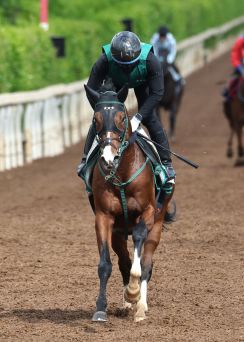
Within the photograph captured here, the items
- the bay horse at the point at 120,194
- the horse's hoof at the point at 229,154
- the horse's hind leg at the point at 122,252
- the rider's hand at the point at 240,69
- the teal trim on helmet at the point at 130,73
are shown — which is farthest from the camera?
the horse's hoof at the point at 229,154

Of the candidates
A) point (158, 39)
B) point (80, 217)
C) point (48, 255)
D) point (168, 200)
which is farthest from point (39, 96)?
point (168, 200)

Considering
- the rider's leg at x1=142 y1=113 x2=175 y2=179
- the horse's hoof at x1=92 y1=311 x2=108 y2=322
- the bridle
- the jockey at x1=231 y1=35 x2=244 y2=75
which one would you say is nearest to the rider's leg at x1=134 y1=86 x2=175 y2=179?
the rider's leg at x1=142 y1=113 x2=175 y2=179

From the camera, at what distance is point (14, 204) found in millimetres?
14141

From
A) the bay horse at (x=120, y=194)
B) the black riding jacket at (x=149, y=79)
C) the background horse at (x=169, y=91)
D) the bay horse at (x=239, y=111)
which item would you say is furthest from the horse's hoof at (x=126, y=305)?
the background horse at (x=169, y=91)

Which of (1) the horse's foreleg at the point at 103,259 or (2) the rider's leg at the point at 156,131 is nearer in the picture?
(1) the horse's foreleg at the point at 103,259

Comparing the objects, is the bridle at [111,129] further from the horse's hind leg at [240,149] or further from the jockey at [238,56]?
the jockey at [238,56]

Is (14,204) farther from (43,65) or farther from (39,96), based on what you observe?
(43,65)

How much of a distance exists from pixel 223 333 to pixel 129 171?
1308 millimetres

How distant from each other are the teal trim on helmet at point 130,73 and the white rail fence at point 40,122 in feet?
30.9

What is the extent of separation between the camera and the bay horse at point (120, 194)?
7355 millimetres

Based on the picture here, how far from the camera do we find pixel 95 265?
979cm

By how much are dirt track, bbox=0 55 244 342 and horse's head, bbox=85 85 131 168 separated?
113 centimetres

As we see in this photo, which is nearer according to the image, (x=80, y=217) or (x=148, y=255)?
(x=148, y=255)

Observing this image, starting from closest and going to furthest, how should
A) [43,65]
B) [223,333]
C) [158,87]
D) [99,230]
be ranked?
[223,333] < [99,230] < [158,87] < [43,65]
